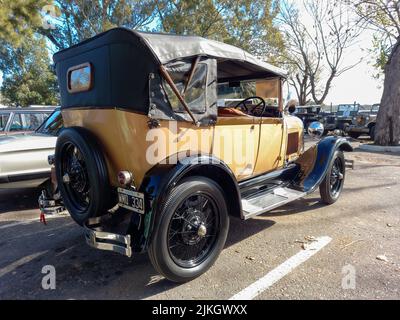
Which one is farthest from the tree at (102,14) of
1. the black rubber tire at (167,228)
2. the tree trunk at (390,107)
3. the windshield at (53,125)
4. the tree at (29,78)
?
the black rubber tire at (167,228)

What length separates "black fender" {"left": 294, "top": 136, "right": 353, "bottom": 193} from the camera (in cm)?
447

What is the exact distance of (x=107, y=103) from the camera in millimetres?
Answer: 2887

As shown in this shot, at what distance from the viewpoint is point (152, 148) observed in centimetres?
279

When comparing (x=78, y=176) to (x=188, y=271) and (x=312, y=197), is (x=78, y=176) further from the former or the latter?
(x=312, y=197)

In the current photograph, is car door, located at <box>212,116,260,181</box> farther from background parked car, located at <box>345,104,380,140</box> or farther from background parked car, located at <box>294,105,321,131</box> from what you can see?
background parked car, located at <box>294,105,321,131</box>

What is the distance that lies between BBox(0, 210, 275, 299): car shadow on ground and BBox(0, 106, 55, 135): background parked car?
12.5 feet

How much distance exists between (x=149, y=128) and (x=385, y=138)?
11.2 m

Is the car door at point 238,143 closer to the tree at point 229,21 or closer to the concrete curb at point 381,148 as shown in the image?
the concrete curb at point 381,148

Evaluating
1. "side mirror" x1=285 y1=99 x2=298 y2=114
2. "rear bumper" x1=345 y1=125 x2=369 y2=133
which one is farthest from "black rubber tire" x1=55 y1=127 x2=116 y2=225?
"rear bumper" x1=345 y1=125 x2=369 y2=133

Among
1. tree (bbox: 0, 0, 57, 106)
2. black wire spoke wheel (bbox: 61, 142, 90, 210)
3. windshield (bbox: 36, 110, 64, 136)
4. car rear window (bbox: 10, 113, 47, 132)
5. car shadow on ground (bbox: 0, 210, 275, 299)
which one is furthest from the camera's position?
tree (bbox: 0, 0, 57, 106)

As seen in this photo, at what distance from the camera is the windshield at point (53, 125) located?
220 inches

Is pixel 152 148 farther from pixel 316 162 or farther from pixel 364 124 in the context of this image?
pixel 364 124

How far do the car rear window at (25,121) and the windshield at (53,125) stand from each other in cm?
163

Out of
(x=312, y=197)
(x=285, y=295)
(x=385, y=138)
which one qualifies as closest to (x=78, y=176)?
(x=285, y=295)
